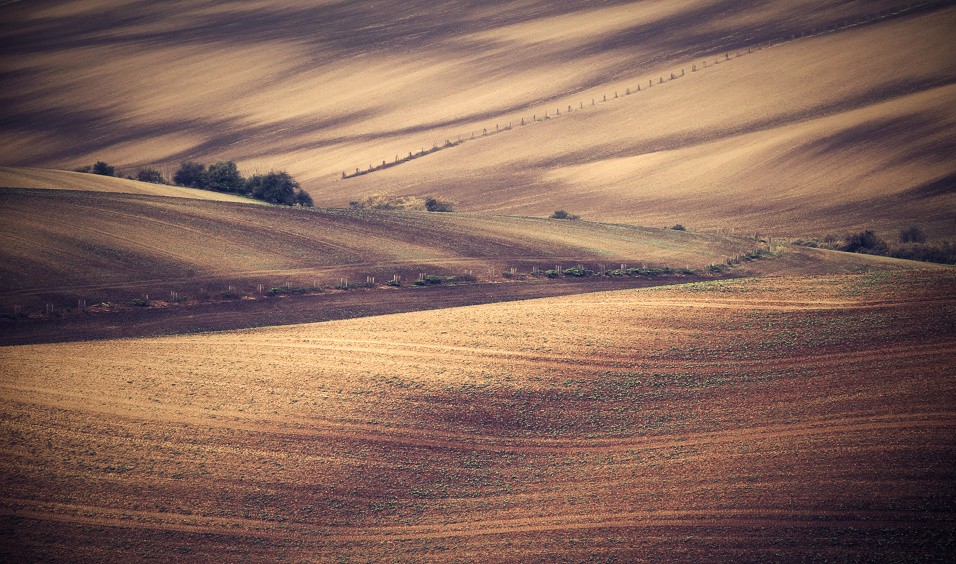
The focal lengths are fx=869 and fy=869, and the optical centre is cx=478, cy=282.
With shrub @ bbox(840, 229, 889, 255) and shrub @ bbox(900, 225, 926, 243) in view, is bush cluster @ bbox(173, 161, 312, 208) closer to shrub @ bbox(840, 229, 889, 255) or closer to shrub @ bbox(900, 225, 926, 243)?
shrub @ bbox(840, 229, 889, 255)

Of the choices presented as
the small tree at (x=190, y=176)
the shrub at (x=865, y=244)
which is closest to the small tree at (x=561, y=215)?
the shrub at (x=865, y=244)

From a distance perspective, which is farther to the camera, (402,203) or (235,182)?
(402,203)

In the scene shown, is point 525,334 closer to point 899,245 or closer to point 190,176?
point 899,245

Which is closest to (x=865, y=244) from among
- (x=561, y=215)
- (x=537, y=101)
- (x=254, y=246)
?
(x=561, y=215)

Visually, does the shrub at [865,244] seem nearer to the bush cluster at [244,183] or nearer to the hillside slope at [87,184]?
the bush cluster at [244,183]

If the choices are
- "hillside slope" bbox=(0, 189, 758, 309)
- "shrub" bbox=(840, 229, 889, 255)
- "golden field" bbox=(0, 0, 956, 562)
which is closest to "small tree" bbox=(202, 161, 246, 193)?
"golden field" bbox=(0, 0, 956, 562)
